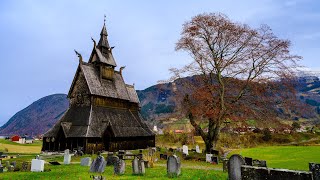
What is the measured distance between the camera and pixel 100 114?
118ft

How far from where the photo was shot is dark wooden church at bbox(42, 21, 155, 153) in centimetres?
3294

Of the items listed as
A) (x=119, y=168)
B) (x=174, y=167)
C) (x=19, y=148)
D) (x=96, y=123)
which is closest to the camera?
(x=174, y=167)

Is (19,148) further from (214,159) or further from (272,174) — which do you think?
(272,174)

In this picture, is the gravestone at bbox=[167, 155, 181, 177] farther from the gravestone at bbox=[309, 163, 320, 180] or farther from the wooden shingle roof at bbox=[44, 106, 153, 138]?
the wooden shingle roof at bbox=[44, 106, 153, 138]

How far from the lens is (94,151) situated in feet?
107

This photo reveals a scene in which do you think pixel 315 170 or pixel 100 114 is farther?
pixel 100 114

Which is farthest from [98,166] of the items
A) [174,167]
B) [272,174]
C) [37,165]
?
[272,174]

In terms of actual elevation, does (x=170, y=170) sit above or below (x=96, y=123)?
below

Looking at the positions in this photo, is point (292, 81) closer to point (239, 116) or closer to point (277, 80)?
point (277, 80)

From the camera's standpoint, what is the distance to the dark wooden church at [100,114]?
32938mm

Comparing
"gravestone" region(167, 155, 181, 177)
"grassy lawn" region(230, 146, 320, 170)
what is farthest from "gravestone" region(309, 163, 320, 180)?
"grassy lawn" region(230, 146, 320, 170)

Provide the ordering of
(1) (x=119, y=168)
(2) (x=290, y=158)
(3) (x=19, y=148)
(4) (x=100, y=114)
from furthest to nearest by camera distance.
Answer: (3) (x=19, y=148) → (4) (x=100, y=114) → (2) (x=290, y=158) → (1) (x=119, y=168)

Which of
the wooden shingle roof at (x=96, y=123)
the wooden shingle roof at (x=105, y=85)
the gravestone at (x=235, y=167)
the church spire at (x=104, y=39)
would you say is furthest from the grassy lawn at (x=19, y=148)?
the gravestone at (x=235, y=167)

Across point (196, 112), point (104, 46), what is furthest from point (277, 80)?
point (104, 46)
